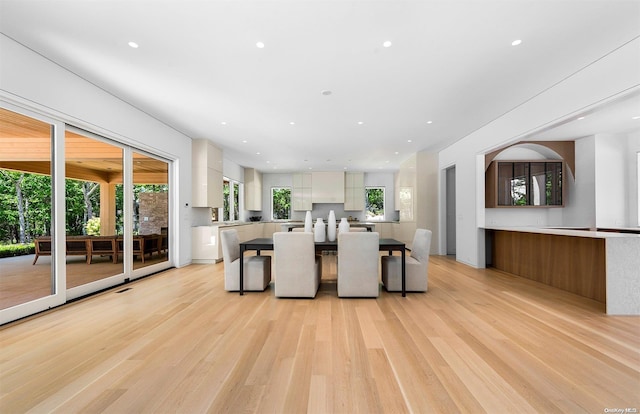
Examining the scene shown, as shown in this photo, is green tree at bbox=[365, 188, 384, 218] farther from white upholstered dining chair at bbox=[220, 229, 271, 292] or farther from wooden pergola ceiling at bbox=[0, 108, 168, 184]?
wooden pergola ceiling at bbox=[0, 108, 168, 184]

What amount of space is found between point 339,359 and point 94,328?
2.22 m

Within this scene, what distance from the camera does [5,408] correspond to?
1448 millimetres

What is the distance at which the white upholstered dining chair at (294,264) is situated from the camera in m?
3.33

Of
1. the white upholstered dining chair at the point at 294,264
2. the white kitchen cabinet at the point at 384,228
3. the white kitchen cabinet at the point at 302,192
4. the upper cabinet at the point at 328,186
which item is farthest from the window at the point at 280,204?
the white upholstered dining chair at the point at 294,264

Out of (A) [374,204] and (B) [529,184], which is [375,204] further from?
(B) [529,184]

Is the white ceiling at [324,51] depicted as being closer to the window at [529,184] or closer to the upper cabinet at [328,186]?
the window at [529,184]

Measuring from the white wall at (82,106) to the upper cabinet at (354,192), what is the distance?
17.5 feet

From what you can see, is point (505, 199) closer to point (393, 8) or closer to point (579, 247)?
point (579, 247)

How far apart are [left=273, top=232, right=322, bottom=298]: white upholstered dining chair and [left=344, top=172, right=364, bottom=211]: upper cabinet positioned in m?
6.12

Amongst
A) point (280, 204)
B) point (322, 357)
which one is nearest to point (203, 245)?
point (280, 204)

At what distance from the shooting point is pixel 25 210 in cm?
286

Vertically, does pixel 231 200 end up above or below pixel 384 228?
above

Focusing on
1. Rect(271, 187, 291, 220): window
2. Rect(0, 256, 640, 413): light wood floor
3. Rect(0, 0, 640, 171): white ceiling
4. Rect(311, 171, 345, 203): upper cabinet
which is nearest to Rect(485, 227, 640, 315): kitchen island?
Rect(0, 256, 640, 413): light wood floor

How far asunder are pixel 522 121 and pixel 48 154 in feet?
19.5
